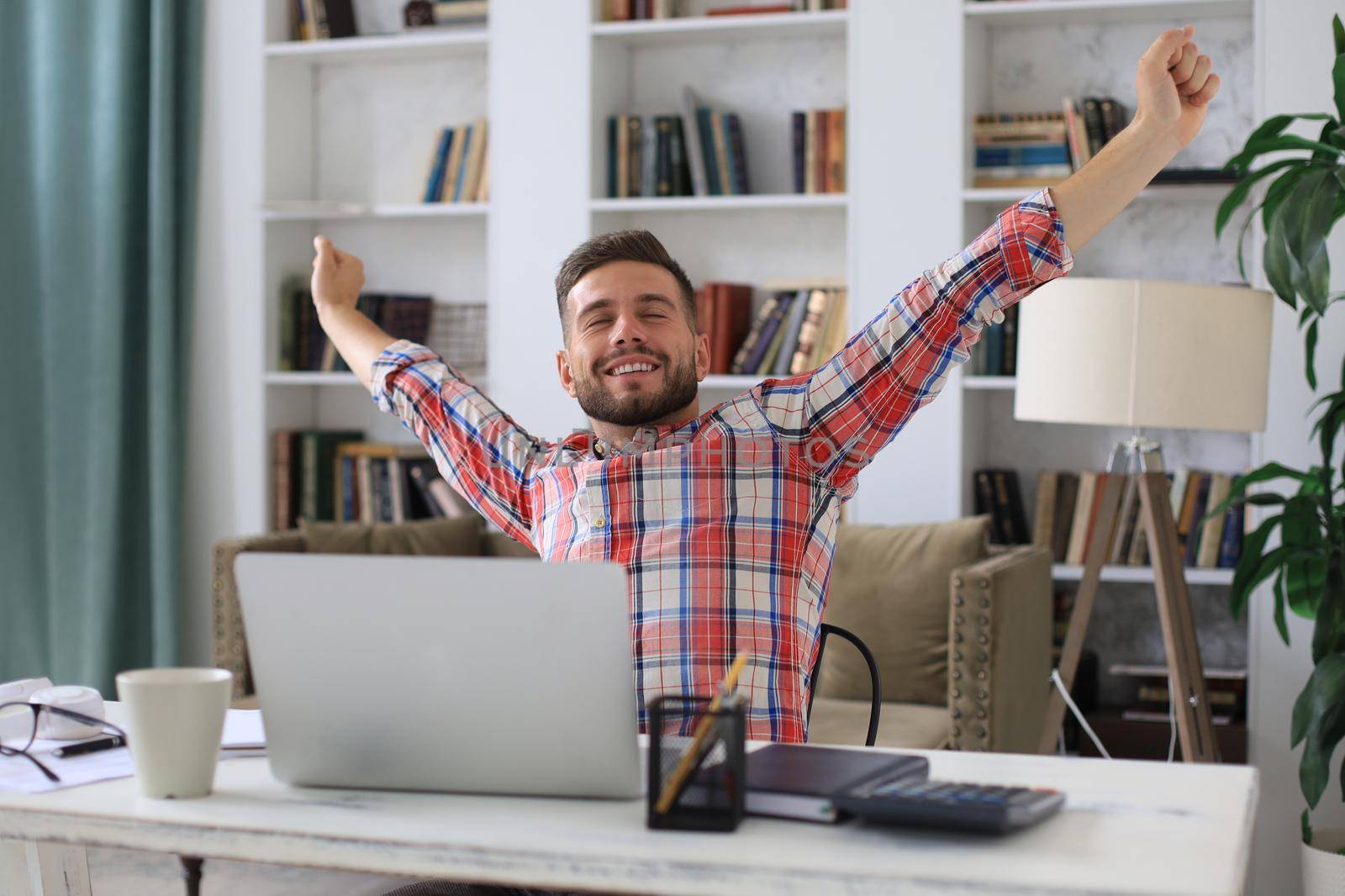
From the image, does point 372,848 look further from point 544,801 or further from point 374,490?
point 374,490

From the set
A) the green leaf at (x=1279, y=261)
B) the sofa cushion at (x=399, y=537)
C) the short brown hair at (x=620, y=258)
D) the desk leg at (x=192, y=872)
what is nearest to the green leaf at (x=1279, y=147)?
the green leaf at (x=1279, y=261)

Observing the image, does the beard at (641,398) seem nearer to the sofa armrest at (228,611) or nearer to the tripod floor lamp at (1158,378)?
the tripod floor lamp at (1158,378)

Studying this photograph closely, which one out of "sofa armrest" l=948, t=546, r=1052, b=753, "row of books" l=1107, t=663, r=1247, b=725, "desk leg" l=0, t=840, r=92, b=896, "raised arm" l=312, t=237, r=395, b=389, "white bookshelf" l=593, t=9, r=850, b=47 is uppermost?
"white bookshelf" l=593, t=9, r=850, b=47

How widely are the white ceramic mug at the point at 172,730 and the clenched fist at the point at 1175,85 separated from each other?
1.02m

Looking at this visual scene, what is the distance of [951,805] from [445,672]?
342 mm

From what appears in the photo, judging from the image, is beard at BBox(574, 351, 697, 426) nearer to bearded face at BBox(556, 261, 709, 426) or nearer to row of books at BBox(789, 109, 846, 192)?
bearded face at BBox(556, 261, 709, 426)

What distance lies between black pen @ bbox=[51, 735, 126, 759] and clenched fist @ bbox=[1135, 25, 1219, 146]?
3.61 ft

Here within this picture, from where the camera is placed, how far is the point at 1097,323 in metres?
2.76

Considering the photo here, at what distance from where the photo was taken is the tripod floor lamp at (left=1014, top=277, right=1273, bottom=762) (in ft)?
8.95

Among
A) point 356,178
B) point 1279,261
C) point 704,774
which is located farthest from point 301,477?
point 704,774

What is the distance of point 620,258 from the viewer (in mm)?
1754

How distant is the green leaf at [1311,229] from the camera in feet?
8.74

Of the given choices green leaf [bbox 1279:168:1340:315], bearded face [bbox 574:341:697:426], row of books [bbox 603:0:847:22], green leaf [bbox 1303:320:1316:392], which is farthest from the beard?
Answer: row of books [bbox 603:0:847:22]

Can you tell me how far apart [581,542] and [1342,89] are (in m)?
1.87
